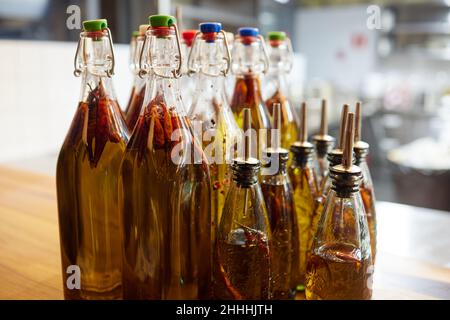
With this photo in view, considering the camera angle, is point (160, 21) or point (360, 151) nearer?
point (160, 21)

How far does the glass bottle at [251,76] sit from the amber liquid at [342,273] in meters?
0.16

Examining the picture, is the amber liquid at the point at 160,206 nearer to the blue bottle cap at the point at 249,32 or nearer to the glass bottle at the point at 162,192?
the glass bottle at the point at 162,192

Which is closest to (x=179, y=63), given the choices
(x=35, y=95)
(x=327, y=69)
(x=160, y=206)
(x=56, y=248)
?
(x=160, y=206)

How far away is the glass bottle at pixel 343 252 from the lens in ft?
1.53

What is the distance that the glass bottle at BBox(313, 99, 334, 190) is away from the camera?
590mm

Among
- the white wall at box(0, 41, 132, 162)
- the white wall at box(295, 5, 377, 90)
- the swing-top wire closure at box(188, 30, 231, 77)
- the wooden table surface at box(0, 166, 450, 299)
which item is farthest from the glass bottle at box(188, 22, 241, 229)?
the white wall at box(295, 5, 377, 90)

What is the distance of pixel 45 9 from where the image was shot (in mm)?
1778

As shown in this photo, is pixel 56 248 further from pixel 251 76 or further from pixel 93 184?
pixel 251 76

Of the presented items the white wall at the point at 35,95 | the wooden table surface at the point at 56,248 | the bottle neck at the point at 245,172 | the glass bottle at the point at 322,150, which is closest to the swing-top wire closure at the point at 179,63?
the bottle neck at the point at 245,172

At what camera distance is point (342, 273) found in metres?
0.47

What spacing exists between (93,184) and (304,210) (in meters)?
0.29

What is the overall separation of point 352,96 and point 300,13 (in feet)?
4.93
